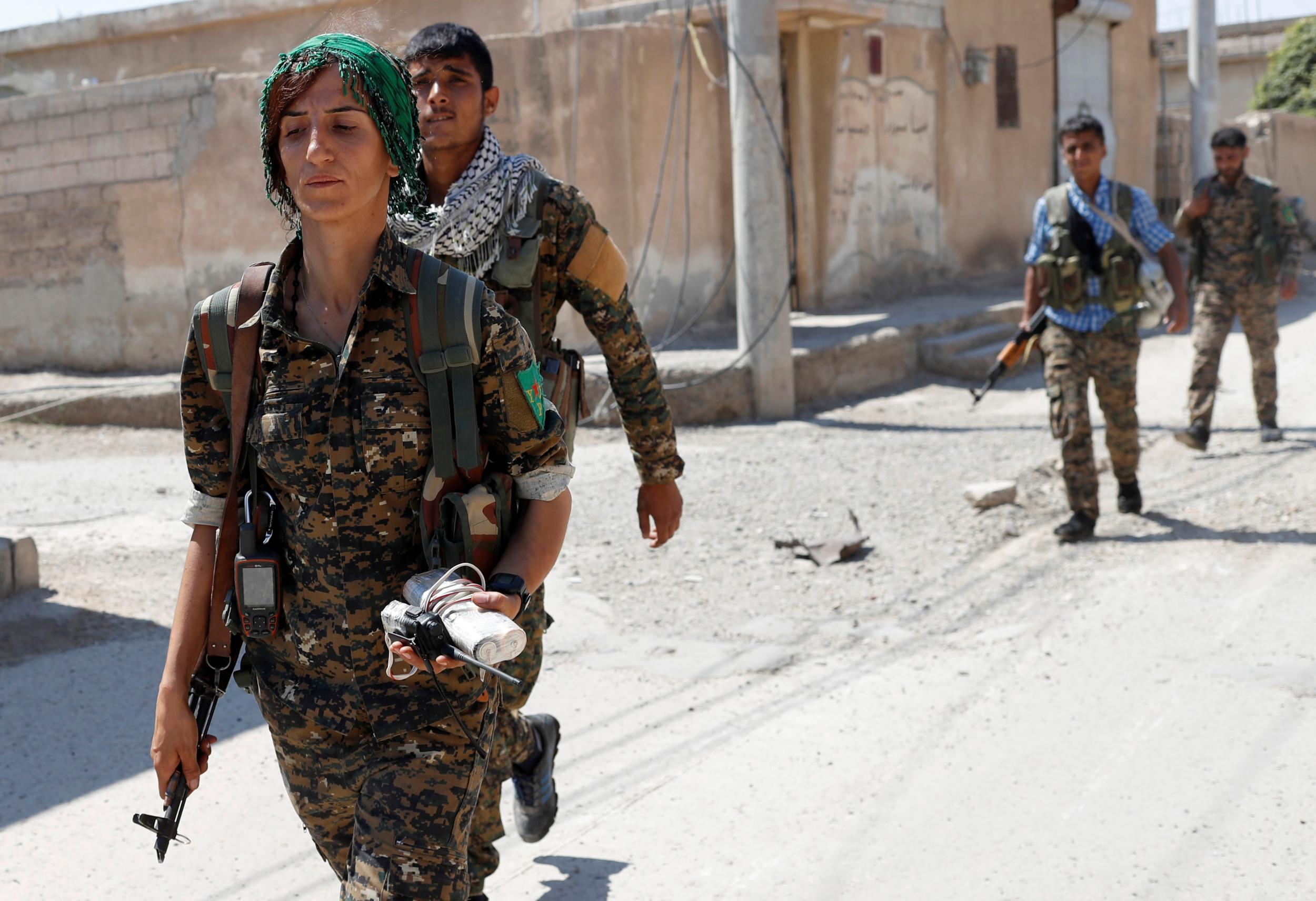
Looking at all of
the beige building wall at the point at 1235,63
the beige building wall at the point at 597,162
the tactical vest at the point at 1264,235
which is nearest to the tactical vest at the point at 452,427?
the tactical vest at the point at 1264,235

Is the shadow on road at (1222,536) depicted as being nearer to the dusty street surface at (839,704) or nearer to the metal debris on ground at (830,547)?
the dusty street surface at (839,704)

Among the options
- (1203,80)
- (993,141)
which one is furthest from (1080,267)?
(1203,80)

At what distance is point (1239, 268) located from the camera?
317 inches

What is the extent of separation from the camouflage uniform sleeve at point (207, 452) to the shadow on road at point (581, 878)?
4.37 feet

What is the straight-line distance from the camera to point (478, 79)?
3146 millimetres

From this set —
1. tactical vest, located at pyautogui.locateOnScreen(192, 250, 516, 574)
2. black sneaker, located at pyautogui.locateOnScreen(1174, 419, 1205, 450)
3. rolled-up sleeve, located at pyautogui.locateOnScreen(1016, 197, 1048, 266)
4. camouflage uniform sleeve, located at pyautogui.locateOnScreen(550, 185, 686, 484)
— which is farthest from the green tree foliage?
tactical vest, located at pyautogui.locateOnScreen(192, 250, 516, 574)

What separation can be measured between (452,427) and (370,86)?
515 mm

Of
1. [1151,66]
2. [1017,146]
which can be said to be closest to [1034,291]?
[1017,146]

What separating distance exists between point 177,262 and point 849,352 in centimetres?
581

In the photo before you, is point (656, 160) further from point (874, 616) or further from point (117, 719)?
point (117, 719)

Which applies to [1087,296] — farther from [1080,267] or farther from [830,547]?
[830,547]

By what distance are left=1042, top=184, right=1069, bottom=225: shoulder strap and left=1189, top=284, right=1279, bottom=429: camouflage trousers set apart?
2412 millimetres

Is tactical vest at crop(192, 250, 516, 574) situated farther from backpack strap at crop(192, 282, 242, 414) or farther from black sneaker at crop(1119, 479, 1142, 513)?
black sneaker at crop(1119, 479, 1142, 513)

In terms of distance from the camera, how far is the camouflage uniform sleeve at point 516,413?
1.98 metres
